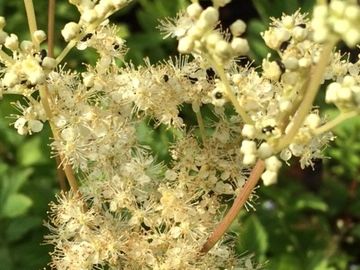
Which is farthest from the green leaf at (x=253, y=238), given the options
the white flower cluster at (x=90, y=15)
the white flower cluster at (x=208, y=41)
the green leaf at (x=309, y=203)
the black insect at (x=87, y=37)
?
the white flower cluster at (x=208, y=41)

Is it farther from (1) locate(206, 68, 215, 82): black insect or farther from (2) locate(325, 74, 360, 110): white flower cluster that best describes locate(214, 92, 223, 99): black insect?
(2) locate(325, 74, 360, 110): white flower cluster

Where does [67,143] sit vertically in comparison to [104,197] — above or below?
above

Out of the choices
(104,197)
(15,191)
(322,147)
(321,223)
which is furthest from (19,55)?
(321,223)

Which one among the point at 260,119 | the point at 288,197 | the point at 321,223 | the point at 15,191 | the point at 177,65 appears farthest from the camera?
the point at 321,223

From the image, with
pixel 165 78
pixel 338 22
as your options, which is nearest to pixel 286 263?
pixel 165 78

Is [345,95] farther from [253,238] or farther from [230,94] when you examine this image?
[253,238]

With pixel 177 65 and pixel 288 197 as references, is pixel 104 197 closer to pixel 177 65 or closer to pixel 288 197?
pixel 177 65

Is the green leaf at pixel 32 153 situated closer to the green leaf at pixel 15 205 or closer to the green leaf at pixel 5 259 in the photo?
the green leaf at pixel 15 205

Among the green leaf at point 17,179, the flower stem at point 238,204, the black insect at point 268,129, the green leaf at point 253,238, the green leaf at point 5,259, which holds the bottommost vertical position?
the green leaf at point 253,238
